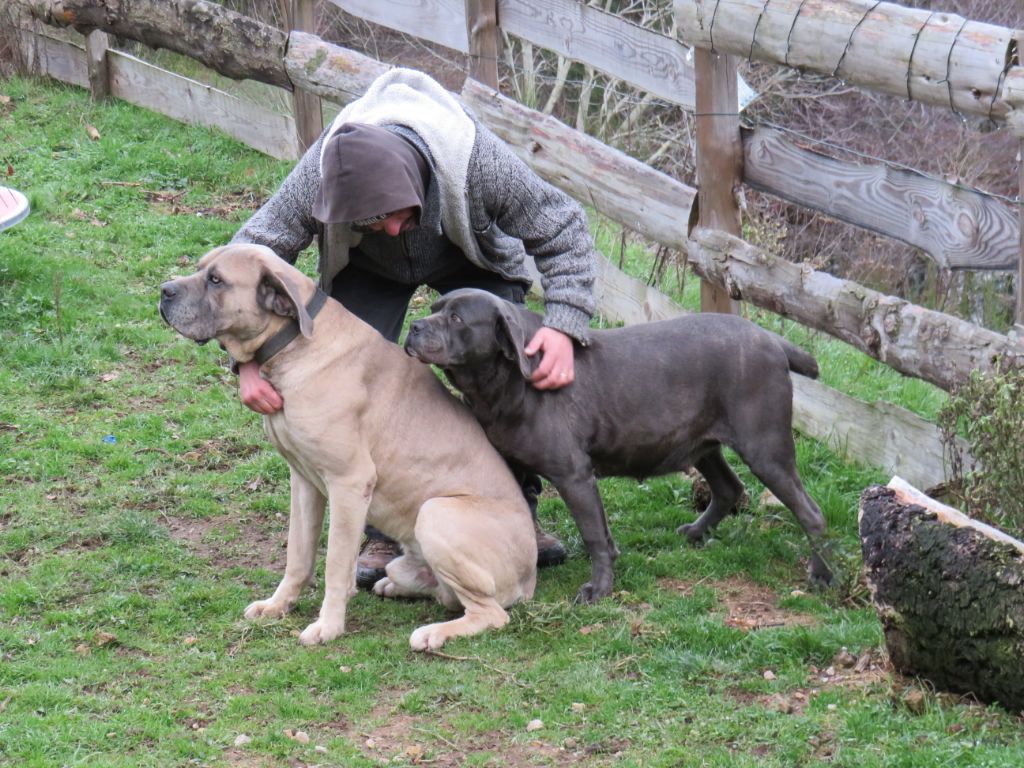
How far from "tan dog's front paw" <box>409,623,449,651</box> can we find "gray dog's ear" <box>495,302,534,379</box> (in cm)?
106

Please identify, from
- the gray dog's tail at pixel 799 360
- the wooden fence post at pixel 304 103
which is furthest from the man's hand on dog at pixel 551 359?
the wooden fence post at pixel 304 103

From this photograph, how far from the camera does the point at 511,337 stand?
5.04m

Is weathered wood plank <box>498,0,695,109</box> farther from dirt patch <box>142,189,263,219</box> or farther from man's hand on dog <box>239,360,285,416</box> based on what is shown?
man's hand on dog <box>239,360,285,416</box>

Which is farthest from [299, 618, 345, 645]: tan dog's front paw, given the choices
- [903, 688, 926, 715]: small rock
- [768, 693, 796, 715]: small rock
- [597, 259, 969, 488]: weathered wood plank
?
[597, 259, 969, 488]: weathered wood plank

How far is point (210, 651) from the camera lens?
4.87 meters

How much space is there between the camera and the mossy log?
3.90 m

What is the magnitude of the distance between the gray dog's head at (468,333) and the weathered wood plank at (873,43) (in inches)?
74.9

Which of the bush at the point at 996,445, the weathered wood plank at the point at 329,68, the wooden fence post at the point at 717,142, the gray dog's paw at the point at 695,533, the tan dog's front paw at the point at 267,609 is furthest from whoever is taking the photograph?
the weathered wood plank at the point at 329,68

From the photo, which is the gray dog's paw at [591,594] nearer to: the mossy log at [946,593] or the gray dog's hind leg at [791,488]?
the gray dog's hind leg at [791,488]

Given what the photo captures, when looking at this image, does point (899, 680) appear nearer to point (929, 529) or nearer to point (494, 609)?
point (929, 529)

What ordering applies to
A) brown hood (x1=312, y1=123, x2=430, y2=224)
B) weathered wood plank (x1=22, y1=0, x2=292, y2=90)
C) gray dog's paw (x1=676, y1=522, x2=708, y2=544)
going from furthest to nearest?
weathered wood plank (x1=22, y1=0, x2=292, y2=90) → gray dog's paw (x1=676, y1=522, x2=708, y2=544) → brown hood (x1=312, y1=123, x2=430, y2=224)

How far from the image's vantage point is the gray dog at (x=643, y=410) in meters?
5.27

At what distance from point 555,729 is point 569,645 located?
0.65 metres

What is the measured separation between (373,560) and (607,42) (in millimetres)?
3535
